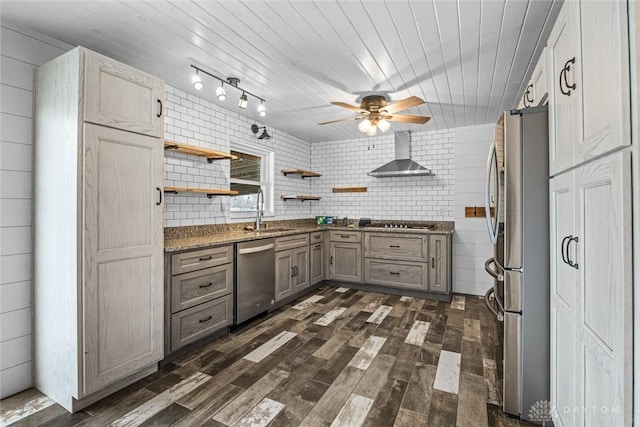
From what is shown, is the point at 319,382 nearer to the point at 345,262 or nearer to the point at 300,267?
the point at 300,267

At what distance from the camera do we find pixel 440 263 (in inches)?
159

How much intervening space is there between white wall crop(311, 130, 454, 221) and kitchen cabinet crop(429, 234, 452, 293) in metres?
0.65

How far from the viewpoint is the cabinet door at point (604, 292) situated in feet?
2.73

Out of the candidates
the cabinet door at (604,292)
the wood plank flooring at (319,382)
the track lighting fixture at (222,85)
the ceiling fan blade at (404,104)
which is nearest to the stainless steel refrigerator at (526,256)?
the wood plank flooring at (319,382)

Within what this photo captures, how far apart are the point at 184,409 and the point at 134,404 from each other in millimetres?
348

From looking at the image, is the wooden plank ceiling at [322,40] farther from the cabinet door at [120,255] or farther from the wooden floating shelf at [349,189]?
the wooden floating shelf at [349,189]

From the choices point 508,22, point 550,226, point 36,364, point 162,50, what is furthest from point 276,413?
point 508,22

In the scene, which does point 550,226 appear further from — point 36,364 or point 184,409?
point 36,364

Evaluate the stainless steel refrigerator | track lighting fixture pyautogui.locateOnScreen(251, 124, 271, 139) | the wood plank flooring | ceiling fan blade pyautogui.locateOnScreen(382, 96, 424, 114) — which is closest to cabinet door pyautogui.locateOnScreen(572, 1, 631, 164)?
the stainless steel refrigerator

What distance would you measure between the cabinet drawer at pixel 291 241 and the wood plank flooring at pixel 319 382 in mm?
876

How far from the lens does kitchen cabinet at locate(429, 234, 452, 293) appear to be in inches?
158

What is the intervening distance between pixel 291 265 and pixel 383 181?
2155 mm

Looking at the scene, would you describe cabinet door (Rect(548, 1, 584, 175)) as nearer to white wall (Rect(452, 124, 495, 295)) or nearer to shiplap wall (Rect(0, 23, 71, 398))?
white wall (Rect(452, 124, 495, 295))

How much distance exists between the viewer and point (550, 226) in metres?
1.62
